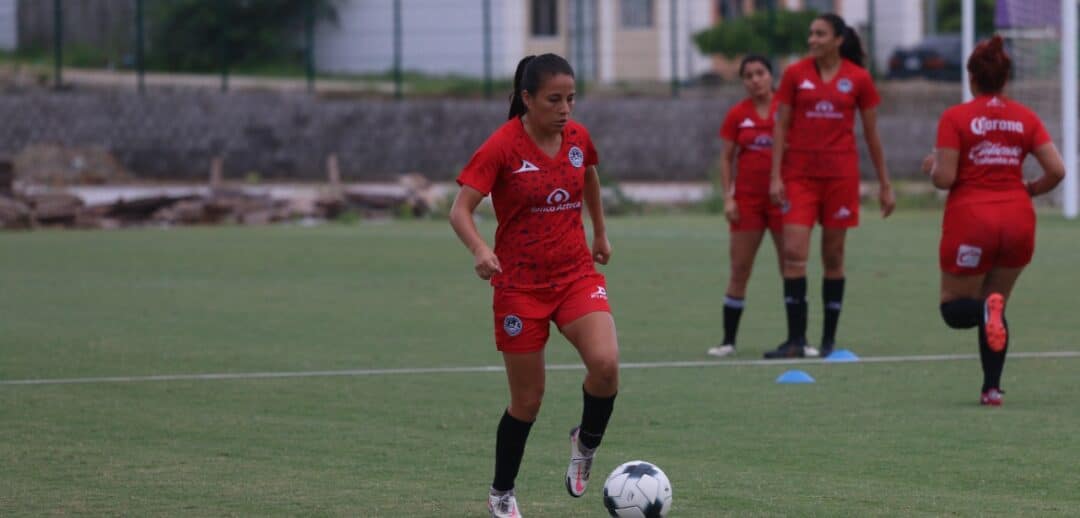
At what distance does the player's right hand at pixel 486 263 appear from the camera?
6.44 metres

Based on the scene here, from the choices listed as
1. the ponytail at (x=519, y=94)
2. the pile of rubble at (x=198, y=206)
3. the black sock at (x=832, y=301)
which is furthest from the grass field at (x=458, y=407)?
the pile of rubble at (x=198, y=206)

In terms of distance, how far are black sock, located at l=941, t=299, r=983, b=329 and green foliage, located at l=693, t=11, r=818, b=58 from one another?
1120 inches

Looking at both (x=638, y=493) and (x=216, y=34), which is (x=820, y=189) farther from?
(x=216, y=34)

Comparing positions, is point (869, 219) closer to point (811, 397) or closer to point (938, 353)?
point (938, 353)

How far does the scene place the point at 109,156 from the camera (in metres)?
33.7

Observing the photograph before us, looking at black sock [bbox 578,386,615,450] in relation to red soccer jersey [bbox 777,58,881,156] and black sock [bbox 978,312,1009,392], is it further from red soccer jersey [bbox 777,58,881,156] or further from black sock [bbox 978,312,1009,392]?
red soccer jersey [bbox 777,58,881,156]

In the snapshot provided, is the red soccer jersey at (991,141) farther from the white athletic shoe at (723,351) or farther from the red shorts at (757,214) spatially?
the white athletic shoe at (723,351)

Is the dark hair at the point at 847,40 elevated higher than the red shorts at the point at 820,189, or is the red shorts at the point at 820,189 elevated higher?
the dark hair at the point at 847,40

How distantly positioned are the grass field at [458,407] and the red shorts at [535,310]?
70 cm

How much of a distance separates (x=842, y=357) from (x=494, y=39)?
1077 inches

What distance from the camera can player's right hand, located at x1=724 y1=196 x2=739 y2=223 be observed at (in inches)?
462

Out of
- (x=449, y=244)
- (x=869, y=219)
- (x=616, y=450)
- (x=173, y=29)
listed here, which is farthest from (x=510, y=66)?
(x=616, y=450)

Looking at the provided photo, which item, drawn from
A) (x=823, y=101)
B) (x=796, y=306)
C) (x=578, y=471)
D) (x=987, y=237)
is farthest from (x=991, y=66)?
(x=578, y=471)

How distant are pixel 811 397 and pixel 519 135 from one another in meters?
3.60
